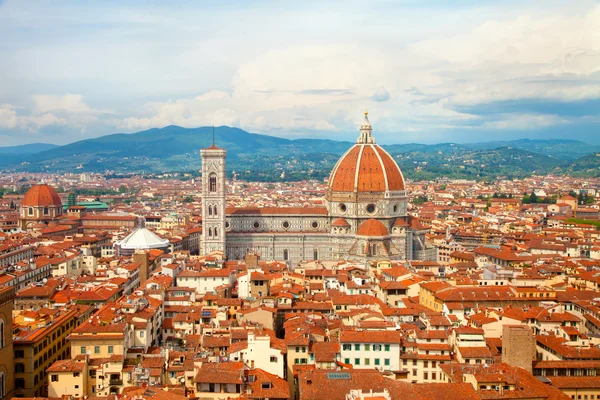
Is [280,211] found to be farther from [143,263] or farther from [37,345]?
[37,345]

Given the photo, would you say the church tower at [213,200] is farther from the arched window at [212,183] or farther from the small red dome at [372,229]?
the small red dome at [372,229]

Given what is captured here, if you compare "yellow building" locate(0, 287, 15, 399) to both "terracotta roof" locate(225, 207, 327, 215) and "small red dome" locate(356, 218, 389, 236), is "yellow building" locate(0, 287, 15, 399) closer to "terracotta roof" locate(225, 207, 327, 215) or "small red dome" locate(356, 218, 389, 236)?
"small red dome" locate(356, 218, 389, 236)

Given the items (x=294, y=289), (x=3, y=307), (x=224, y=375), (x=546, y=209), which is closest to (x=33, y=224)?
(x=294, y=289)

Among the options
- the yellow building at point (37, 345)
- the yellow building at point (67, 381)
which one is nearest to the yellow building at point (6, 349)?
the yellow building at point (37, 345)

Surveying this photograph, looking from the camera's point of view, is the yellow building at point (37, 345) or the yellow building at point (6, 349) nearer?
the yellow building at point (6, 349)

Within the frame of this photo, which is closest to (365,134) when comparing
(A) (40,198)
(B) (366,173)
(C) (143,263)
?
(B) (366,173)

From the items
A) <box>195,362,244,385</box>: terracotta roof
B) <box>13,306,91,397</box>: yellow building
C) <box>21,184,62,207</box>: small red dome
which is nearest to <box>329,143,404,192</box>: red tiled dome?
<box>13,306,91,397</box>: yellow building
